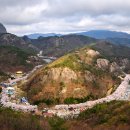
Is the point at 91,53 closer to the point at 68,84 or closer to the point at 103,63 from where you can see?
the point at 103,63

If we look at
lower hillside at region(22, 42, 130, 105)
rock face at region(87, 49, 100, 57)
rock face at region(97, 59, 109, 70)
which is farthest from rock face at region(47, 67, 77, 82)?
rock face at region(87, 49, 100, 57)

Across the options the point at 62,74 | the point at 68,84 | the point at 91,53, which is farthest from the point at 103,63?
the point at 68,84

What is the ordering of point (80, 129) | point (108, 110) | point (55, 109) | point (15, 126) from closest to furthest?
point (15, 126)
point (80, 129)
point (108, 110)
point (55, 109)

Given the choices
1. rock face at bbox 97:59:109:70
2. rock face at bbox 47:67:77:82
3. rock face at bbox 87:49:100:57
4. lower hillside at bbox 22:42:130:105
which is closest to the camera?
lower hillside at bbox 22:42:130:105

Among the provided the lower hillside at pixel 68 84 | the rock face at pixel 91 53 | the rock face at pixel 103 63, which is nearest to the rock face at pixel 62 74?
the lower hillside at pixel 68 84

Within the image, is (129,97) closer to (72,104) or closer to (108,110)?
(72,104)

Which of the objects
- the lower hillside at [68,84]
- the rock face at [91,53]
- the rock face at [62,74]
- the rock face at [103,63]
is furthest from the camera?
the rock face at [91,53]

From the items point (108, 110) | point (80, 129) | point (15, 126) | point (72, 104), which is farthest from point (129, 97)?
point (15, 126)

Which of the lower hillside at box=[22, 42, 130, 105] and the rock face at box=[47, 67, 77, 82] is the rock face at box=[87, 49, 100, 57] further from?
the rock face at box=[47, 67, 77, 82]

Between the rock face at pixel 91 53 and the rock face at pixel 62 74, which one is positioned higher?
the rock face at pixel 91 53

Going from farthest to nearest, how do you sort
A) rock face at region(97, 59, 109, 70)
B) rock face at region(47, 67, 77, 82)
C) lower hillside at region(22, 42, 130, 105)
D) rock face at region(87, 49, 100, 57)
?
rock face at region(87, 49, 100, 57) < rock face at region(97, 59, 109, 70) < rock face at region(47, 67, 77, 82) < lower hillside at region(22, 42, 130, 105)

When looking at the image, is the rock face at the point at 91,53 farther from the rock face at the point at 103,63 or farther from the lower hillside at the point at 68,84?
the lower hillside at the point at 68,84
